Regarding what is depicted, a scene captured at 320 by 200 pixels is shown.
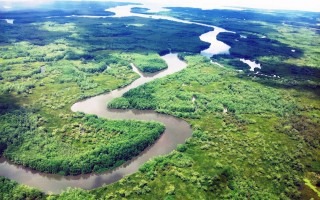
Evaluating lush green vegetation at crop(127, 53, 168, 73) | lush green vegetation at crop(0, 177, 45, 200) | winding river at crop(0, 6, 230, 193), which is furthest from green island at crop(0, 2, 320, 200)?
winding river at crop(0, 6, 230, 193)

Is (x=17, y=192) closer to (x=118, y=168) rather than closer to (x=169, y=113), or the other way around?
(x=118, y=168)

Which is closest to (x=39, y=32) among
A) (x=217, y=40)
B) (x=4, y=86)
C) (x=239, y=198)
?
(x=4, y=86)

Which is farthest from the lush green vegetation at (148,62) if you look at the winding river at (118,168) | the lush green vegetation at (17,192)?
the lush green vegetation at (17,192)

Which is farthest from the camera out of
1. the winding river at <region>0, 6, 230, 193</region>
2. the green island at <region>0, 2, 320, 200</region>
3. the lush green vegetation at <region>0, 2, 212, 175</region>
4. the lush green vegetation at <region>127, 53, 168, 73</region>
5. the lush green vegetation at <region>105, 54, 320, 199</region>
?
the lush green vegetation at <region>127, 53, 168, 73</region>

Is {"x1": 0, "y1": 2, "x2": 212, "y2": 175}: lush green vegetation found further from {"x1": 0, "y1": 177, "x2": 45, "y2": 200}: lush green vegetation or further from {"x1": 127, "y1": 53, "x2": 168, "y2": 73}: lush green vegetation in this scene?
{"x1": 0, "y1": 177, "x2": 45, "y2": 200}: lush green vegetation

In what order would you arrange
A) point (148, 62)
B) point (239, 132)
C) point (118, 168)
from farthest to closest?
point (148, 62) → point (239, 132) → point (118, 168)

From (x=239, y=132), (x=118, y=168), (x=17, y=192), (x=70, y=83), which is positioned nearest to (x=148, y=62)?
(x=70, y=83)

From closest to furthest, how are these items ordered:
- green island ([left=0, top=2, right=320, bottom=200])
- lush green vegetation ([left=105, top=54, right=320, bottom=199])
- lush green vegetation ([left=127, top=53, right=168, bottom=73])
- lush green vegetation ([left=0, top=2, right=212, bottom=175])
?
1. green island ([left=0, top=2, right=320, bottom=200])
2. lush green vegetation ([left=105, top=54, right=320, bottom=199])
3. lush green vegetation ([left=0, top=2, right=212, bottom=175])
4. lush green vegetation ([left=127, top=53, right=168, bottom=73])

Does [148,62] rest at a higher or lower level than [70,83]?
higher

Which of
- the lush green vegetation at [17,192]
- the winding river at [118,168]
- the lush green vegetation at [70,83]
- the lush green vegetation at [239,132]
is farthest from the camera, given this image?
the lush green vegetation at [70,83]

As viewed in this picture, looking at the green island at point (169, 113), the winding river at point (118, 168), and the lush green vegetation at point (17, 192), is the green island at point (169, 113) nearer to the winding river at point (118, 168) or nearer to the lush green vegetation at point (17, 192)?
the lush green vegetation at point (17, 192)
